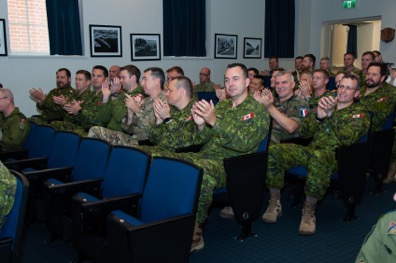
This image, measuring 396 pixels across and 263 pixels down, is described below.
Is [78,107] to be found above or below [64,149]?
above

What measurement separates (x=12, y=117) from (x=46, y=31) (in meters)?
3.49

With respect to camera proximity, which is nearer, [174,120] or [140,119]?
[174,120]

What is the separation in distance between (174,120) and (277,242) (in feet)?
4.41

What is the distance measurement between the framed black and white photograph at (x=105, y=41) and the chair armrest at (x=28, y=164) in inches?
161

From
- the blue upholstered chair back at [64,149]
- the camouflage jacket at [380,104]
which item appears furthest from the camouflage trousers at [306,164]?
the blue upholstered chair back at [64,149]

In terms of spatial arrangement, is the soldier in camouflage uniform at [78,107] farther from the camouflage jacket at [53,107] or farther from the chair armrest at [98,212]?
the chair armrest at [98,212]

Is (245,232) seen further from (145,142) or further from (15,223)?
(15,223)

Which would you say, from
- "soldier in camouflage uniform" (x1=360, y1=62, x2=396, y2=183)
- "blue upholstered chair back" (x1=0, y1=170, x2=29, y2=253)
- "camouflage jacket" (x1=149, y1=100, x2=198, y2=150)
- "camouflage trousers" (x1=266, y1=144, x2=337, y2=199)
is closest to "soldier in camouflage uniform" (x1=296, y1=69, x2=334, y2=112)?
"soldier in camouflage uniform" (x1=360, y1=62, x2=396, y2=183)

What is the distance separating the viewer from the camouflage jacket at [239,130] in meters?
2.94

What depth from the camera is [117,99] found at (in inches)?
171

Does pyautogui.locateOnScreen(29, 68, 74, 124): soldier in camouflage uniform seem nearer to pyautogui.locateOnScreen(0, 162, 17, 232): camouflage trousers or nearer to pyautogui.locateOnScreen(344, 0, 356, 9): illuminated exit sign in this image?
pyautogui.locateOnScreen(0, 162, 17, 232): camouflage trousers

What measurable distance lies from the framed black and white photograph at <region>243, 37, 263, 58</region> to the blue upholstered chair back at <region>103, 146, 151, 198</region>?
7420 mm

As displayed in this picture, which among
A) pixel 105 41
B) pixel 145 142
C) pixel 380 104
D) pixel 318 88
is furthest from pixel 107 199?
pixel 105 41

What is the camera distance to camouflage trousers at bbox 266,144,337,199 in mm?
3154
